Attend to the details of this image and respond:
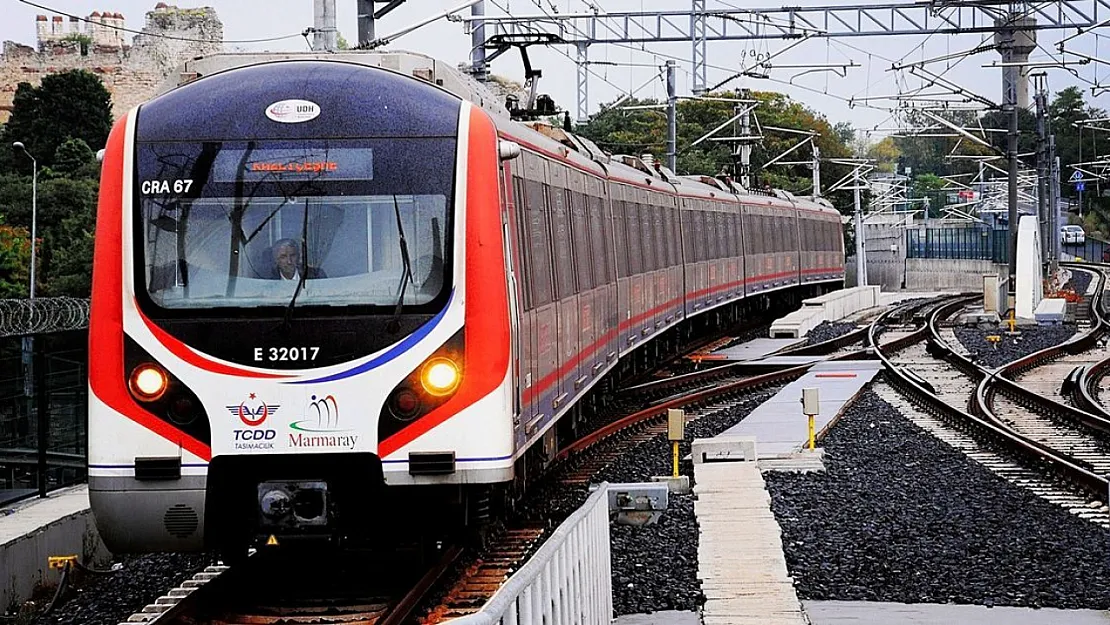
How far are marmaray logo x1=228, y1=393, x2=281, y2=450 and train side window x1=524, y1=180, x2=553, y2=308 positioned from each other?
2310 mm

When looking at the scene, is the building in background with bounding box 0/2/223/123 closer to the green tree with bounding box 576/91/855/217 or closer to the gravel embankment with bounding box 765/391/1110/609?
the green tree with bounding box 576/91/855/217

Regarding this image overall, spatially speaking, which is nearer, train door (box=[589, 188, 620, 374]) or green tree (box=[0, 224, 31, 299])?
train door (box=[589, 188, 620, 374])

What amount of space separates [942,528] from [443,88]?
4.38m

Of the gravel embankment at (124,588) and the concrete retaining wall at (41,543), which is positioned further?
the concrete retaining wall at (41,543)

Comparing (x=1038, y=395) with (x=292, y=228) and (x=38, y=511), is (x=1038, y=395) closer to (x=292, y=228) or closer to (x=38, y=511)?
(x=38, y=511)

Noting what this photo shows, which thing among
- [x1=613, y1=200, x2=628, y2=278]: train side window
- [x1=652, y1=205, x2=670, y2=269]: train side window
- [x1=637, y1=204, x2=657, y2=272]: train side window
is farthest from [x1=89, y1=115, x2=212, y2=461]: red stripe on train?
[x1=652, y1=205, x2=670, y2=269]: train side window

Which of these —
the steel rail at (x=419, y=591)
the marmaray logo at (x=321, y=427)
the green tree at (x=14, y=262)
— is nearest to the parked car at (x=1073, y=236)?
the green tree at (x=14, y=262)

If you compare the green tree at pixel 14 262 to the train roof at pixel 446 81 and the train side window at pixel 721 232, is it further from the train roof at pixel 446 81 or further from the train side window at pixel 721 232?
the train roof at pixel 446 81

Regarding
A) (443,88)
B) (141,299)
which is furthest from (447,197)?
(141,299)

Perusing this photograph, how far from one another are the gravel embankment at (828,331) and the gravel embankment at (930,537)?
17262mm

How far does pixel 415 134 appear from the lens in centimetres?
885

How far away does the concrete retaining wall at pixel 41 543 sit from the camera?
1033 cm

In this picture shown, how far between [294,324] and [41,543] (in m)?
3.29

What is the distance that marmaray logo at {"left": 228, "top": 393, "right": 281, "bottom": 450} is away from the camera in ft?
27.6
